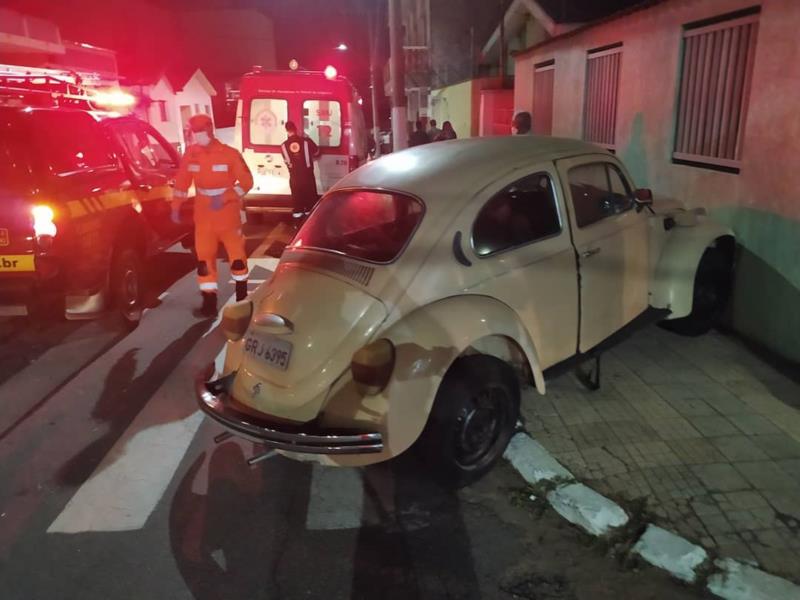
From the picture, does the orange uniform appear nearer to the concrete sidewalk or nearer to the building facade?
the concrete sidewalk

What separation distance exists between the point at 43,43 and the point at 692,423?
1567 centimetres

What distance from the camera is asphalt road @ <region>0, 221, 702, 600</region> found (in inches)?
120

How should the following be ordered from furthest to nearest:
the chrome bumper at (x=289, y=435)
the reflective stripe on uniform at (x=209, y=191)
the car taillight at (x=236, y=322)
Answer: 1. the reflective stripe on uniform at (x=209, y=191)
2. the car taillight at (x=236, y=322)
3. the chrome bumper at (x=289, y=435)

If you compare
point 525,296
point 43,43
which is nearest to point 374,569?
point 525,296

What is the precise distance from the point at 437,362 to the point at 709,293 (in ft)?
11.3

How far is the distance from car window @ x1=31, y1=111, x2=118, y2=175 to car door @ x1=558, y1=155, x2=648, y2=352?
4.53 meters

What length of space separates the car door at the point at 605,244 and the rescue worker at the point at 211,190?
3.65 m

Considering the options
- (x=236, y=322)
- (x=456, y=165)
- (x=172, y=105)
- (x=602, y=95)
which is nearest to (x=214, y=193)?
(x=236, y=322)

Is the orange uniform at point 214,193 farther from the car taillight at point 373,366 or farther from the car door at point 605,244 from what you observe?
the car taillight at point 373,366

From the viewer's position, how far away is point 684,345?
564cm

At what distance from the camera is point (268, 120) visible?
455 inches

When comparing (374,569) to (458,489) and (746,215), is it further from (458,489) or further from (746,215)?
(746,215)

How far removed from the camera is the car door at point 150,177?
7070mm

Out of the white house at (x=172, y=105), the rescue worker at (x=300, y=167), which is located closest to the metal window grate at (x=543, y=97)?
the rescue worker at (x=300, y=167)
